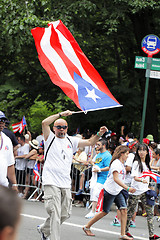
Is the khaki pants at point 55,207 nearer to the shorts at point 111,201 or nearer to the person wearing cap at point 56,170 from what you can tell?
the person wearing cap at point 56,170

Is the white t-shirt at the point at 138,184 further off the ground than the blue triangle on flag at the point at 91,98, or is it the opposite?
the blue triangle on flag at the point at 91,98

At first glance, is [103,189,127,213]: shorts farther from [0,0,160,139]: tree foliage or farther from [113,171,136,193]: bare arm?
[0,0,160,139]: tree foliage

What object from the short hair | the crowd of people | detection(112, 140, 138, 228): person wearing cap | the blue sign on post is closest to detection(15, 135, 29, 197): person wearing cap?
the crowd of people

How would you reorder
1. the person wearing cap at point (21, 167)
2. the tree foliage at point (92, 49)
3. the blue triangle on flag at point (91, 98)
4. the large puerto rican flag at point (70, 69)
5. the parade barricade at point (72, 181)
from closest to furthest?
the blue triangle on flag at point (91, 98) < the large puerto rican flag at point (70, 69) < the parade barricade at point (72, 181) < the person wearing cap at point (21, 167) < the tree foliage at point (92, 49)

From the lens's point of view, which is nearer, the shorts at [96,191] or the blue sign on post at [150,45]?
the shorts at [96,191]

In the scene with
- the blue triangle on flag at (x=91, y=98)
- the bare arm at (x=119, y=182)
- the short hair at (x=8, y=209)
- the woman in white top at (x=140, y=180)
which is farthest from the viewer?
the woman in white top at (x=140, y=180)

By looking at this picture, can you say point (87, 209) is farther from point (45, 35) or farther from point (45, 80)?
point (45, 80)

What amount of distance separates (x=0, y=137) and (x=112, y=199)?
325 centimetres

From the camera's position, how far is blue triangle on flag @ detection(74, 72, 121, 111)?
7.63m

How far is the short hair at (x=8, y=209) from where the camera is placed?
1.27 metres

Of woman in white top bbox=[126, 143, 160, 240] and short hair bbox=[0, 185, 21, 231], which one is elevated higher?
short hair bbox=[0, 185, 21, 231]

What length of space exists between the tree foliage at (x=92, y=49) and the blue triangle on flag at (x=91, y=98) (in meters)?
7.25

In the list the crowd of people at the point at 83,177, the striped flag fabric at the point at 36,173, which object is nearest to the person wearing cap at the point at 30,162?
the striped flag fabric at the point at 36,173

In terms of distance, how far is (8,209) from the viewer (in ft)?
4.17
